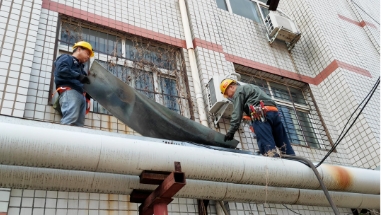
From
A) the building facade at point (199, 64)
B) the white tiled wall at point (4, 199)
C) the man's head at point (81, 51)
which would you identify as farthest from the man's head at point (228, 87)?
the white tiled wall at point (4, 199)

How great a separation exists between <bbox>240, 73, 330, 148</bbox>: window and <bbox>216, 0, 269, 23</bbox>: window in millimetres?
1882

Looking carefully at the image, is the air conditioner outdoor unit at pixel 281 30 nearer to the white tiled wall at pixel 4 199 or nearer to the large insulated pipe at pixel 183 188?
the large insulated pipe at pixel 183 188

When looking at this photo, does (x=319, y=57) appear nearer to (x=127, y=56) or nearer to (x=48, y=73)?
(x=127, y=56)

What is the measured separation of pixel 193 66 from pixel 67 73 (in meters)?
2.32

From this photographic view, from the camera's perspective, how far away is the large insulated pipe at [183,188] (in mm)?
2775

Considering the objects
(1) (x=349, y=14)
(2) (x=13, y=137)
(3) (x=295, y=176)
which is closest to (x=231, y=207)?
(3) (x=295, y=176)

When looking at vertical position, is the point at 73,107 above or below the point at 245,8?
below

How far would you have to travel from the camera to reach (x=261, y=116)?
462cm

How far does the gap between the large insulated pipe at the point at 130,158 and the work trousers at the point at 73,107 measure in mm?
778

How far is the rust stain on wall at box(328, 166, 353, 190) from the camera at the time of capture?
3.92 metres

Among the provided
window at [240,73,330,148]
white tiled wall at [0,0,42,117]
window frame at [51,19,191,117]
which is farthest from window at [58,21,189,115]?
window at [240,73,330,148]

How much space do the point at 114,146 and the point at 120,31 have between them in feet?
11.0

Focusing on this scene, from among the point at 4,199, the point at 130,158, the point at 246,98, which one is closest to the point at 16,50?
the point at 4,199

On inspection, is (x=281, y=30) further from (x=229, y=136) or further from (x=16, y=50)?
(x=16, y=50)
